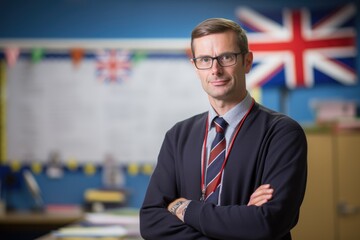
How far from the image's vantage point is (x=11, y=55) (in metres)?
4.19

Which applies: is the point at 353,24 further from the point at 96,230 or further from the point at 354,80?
the point at 96,230

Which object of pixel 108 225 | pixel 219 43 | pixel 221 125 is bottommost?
pixel 108 225

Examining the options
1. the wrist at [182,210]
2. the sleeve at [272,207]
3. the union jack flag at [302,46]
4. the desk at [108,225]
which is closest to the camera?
the sleeve at [272,207]

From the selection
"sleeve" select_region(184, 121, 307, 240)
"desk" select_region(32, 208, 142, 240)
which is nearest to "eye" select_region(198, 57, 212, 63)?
"sleeve" select_region(184, 121, 307, 240)

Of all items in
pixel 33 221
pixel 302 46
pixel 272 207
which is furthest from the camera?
pixel 302 46

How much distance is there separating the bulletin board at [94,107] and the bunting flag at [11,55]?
0.11 feet

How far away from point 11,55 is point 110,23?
2.79 feet

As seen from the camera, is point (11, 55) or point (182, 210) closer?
point (182, 210)

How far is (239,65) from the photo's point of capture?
1601 millimetres

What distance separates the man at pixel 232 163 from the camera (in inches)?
60.4

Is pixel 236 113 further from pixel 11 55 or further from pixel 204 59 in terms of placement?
pixel 11 55

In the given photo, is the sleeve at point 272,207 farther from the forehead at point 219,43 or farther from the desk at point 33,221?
the desk at point 33,221

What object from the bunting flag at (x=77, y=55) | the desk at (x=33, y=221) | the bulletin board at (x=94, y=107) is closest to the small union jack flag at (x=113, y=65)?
the bulletin board at (x=94, y=107)

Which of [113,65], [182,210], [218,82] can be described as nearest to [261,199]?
[182,210]
